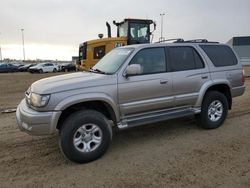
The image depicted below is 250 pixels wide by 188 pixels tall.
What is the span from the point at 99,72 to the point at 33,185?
7.95 ft

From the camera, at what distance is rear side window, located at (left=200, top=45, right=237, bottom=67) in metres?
6.17

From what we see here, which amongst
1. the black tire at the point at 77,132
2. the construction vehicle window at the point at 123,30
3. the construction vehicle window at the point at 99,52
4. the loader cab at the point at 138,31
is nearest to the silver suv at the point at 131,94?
the black tire at the point at 77,132

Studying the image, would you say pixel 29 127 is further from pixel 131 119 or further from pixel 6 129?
pixel 6 129

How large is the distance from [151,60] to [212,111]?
201 cm

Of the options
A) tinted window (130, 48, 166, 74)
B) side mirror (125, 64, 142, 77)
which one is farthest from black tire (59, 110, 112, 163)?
tinted window (130, 48, 166, 74)

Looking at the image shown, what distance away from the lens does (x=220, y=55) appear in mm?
6363

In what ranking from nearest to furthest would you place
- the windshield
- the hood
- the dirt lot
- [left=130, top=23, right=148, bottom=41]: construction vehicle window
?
the dirt lot, the hood, the windshield, [left=130, top=23, right=148, bottom=41]: construction vehicle window

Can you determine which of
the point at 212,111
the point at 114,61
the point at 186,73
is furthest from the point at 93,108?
the point at 212,111

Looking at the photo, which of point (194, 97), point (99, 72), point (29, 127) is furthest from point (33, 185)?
point (194, 97)

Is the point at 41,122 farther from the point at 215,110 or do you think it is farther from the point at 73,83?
the point at 215,110

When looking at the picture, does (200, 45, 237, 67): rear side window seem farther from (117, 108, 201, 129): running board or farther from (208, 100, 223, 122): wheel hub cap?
(117, 108, 201, 129): running board

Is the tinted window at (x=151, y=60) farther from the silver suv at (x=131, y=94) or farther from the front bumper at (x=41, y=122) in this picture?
the front bumper at (x=41, y=122)

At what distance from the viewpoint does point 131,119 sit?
16.5ft

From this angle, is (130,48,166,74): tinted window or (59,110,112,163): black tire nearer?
(59,110,112,163): black tire
